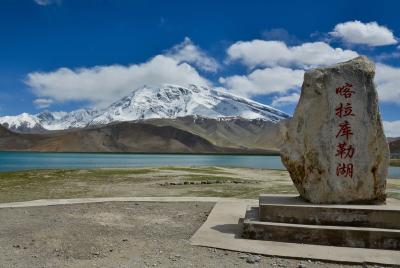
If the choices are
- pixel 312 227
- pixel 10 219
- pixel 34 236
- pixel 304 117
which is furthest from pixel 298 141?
pixel 10 219

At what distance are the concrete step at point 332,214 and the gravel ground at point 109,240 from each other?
203 cm

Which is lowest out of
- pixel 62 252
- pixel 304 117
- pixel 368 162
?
pixel 62 252

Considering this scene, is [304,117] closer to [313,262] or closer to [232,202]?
[313,262]

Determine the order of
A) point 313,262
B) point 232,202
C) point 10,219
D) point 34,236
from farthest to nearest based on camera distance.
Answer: point 232,202, point 10,219, point 34,236, point 313,262

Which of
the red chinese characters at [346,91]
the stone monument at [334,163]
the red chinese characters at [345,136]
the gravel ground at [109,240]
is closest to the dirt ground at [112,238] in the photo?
→ the gravel ground at [109,240]

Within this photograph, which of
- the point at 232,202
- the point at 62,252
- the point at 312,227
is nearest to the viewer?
the point at 62,252

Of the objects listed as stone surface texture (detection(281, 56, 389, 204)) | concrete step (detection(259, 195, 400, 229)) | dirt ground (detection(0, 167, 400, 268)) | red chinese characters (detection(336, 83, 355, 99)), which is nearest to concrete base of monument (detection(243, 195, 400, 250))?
concrete step (detection(259, 195, 400, 229))

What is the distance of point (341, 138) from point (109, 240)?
6.77 metres

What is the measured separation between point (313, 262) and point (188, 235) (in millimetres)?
3817

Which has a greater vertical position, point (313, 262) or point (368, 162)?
point (368, 162)

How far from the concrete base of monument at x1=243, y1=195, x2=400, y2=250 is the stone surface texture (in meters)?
0.59

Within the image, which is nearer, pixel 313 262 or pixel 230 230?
pixel 313 262

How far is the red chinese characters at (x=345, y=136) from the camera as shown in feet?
39.1

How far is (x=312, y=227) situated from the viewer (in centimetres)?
1098
